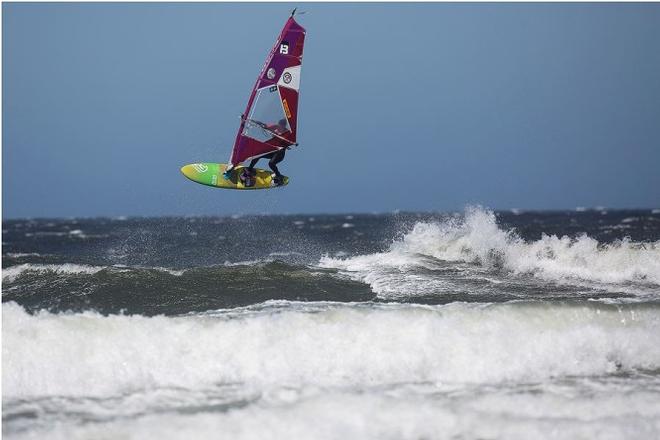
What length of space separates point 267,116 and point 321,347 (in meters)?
6.06

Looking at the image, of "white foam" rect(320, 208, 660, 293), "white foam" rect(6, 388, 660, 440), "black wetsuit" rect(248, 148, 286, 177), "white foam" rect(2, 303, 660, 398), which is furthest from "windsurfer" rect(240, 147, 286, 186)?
"white foam" rect(6, 388, 660, 440)

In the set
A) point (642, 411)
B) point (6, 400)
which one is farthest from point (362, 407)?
point (6, 400)

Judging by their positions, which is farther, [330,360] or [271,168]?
[271,168]

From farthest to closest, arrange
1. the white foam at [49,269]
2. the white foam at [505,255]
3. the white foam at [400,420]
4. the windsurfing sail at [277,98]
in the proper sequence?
the white foam at [49,269]
the white foam at [505,255]
the windsurfing sail at [277,98]
the white foam at [400,420]

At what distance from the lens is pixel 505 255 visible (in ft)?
55.2

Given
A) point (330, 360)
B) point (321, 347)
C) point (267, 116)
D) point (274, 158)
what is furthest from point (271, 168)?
point (330, 360)

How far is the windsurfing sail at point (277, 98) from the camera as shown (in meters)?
13.6

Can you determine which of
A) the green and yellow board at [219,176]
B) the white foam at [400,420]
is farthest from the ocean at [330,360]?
the green and yellow board at [219,176]

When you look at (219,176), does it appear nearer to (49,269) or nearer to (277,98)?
(277,98)

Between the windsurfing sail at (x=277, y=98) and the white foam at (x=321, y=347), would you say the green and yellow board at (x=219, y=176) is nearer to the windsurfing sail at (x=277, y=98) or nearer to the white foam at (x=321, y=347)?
the windsurfing sail at (x=277, y=98)

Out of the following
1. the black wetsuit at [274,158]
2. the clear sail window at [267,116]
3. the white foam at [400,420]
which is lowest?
the white foam at [400,420]

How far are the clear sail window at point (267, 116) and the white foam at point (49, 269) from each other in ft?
15.3

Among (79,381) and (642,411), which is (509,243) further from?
Answer: (79,381)

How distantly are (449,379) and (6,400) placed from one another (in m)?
5.15
